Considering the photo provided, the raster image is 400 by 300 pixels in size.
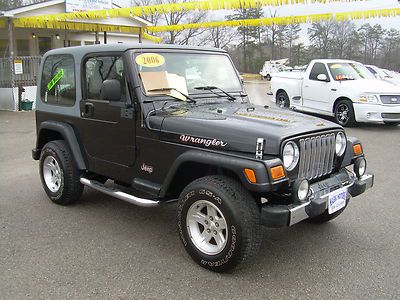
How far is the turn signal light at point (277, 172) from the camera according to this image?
3031mm

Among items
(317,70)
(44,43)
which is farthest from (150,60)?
(44,43)

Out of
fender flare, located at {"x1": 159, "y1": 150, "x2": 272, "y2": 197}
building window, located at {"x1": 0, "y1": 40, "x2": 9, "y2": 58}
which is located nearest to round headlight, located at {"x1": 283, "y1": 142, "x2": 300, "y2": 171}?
fender flare, located at {"x1": 159, "y1": 150, "x2": 272, "y2": 197}

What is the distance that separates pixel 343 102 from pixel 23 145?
8.07 meters

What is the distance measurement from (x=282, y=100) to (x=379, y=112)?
3.81 meters

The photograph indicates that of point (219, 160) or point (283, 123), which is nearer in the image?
point (219, 160)

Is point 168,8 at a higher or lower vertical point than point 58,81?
higher

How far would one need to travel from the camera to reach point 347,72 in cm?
1133

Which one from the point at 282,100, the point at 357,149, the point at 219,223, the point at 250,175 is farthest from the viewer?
the point at 282,100

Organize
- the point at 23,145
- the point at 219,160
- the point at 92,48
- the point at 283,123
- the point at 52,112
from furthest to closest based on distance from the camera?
the point at 23,145 → the point at 52,112 → the point at 92,48 → the point at 283,123 → the point at 219,160

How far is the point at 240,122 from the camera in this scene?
344cm

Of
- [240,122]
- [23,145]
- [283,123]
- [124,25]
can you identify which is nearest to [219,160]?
[240,122]

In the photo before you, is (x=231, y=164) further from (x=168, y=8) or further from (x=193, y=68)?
(x=168, y=8)

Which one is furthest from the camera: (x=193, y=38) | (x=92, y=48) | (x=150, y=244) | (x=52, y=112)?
(x=193, y=38)

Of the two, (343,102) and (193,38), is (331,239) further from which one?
(193,38)
